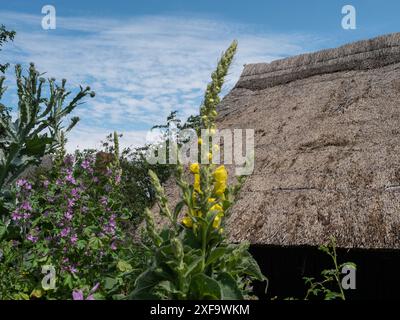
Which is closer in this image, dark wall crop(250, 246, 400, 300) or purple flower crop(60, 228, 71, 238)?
purple flower crop(60, 228, 71, 238)

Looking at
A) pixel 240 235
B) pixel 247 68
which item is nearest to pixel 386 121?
pixel 240 235

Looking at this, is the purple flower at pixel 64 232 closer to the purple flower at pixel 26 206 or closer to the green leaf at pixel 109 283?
the purple flower at pixel 26 206

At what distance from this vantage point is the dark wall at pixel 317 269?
6473 millimetres

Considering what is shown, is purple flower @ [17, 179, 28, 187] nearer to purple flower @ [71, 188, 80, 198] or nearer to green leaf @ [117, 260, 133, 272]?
purple flower @ [71, 188, 80, 198]

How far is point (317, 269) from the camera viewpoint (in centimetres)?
695

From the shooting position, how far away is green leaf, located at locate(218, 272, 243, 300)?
6.66 feet

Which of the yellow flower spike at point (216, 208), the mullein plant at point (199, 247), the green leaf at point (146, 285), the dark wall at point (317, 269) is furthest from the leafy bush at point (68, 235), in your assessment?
the dark wall at point (317, 269)

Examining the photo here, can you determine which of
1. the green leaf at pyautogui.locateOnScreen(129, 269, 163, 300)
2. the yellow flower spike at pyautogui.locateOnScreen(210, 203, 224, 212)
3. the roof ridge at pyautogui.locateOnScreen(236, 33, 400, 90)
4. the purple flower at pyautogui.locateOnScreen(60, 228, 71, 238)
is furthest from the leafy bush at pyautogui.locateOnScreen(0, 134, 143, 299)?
the roof ridge at pyautogui.locateOnScreen(236, 33, 400, 90)

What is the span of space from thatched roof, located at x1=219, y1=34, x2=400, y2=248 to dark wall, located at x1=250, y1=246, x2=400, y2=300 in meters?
0.44

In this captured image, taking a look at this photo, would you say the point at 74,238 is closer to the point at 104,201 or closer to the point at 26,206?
the point at 26,206
